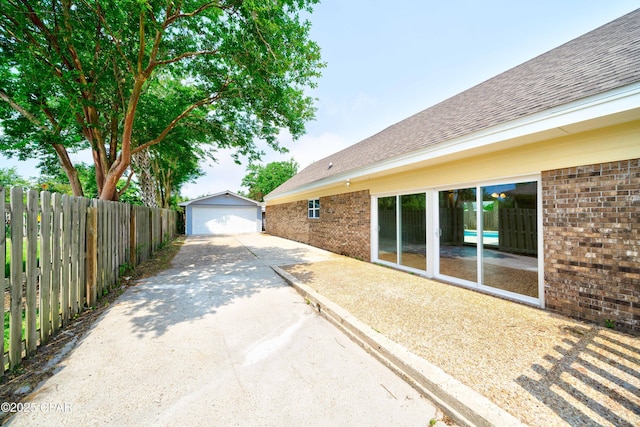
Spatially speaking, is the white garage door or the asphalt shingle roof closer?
the asphalt shingle roof

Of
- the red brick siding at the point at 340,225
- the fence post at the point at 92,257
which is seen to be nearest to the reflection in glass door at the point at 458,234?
the red brick siding at the point at 340,225

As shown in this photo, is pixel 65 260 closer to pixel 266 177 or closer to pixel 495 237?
pixel 495 237

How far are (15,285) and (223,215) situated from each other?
19.0 m

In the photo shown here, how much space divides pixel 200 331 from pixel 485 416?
10.7 feet

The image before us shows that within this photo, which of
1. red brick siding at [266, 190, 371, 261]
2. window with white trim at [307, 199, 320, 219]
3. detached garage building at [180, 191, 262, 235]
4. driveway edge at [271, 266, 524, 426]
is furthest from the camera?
detached garage building at [180, 191, 262, 235]

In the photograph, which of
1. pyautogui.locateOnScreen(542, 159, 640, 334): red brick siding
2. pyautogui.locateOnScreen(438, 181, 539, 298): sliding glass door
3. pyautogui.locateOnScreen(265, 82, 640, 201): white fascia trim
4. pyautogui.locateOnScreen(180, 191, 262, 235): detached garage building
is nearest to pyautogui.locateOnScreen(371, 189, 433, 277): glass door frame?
pyautogui.locateOnScreen(438, 181, 539, 298): sliding glass door

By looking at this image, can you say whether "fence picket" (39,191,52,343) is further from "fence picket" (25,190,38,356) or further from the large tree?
the large tree

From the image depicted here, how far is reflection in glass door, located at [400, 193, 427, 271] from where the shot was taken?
20.3 feet

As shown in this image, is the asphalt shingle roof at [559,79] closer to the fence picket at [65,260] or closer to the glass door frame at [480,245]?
the glass door frame at [480,245]

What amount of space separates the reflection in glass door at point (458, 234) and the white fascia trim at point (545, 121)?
107cm

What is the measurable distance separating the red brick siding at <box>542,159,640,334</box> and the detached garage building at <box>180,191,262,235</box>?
20.3m

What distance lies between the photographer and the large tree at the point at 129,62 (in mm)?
5223

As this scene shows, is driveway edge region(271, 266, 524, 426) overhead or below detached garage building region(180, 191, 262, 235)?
below

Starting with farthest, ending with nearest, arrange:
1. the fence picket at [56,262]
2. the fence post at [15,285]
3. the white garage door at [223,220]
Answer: the white garage door at [223,220]
the fence picket at [56,262]
the fence post at [15,285]
